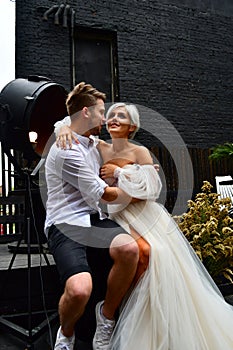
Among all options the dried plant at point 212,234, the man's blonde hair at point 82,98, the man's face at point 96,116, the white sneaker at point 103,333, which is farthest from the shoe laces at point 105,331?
the man's blonde hair at point 82,98

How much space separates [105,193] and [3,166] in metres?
2.70

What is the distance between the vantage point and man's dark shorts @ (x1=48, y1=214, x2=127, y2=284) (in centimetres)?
146

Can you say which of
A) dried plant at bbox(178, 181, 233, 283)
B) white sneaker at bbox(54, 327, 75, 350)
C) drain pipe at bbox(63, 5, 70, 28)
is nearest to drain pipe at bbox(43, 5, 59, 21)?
drain pipe at bbox(63, 5, 70, 28)

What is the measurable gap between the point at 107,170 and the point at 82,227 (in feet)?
1.16

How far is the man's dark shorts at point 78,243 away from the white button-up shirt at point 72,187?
0.04 meters

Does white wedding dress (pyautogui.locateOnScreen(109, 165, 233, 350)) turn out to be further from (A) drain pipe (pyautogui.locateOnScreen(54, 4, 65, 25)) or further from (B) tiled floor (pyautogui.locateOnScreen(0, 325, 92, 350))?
(A) drain pipe (pyautogui.locateOnScreen(54, 4, 65, 25))

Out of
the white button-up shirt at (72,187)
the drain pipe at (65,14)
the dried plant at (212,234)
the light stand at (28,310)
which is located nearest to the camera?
the white button-up shirt at (72,187)

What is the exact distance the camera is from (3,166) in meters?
4.02

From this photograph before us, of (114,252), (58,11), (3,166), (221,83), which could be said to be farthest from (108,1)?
(114,252)

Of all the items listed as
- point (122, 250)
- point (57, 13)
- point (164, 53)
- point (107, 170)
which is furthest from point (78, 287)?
point (164, 53)

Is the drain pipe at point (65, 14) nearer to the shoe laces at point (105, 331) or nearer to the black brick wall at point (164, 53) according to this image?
the black brick wall at point (164, 53)

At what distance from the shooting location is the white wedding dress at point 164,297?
1440 mm

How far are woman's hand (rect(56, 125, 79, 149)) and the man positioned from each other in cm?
3

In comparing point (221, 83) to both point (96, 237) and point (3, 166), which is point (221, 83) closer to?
point (3, 166)
